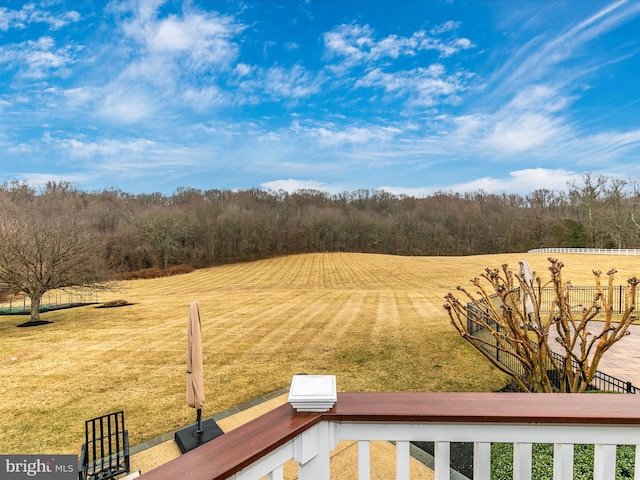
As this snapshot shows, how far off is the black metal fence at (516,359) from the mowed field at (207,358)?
76cm

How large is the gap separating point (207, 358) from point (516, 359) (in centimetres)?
889

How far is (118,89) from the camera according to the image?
1536cm

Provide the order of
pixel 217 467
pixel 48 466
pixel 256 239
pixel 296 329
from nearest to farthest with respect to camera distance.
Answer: pixel 217 467 < pixel 48 466 < pixel 296 329 < pixel 256 239

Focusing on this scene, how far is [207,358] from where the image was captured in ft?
31.4

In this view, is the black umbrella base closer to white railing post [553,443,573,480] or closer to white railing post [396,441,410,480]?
white railing post [396,441,410,480]

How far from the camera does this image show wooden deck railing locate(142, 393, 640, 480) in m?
1.09

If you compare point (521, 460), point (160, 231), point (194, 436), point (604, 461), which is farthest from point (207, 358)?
point (160, 231)

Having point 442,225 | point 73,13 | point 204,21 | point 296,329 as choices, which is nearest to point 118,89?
point 73,13

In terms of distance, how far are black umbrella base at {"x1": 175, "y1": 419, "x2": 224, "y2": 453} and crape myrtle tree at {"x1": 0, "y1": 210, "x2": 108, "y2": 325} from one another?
14460 millimetres

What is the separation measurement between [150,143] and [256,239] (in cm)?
2083

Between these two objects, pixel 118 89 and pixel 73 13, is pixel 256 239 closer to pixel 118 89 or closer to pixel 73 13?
pixel 118 89

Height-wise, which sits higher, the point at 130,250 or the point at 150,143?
the point at 150,143

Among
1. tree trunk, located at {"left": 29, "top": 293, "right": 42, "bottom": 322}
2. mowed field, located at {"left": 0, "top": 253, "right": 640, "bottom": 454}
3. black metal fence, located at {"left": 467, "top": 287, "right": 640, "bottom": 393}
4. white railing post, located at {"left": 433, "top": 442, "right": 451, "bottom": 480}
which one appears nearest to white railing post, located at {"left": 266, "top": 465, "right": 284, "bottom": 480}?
white railing post, located at {"left": 433, "top": 442, "right": 451, "bottom": 480}

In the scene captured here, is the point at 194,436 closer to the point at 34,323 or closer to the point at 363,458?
the point at 363,458
